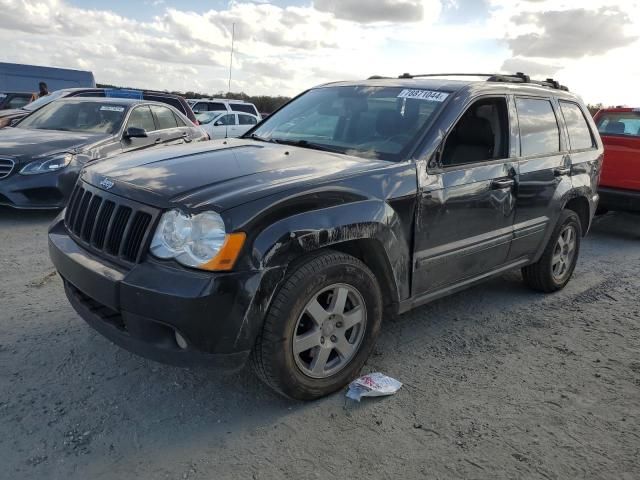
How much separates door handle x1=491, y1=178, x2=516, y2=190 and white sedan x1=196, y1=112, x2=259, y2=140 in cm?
1261

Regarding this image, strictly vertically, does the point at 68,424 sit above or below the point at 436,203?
below

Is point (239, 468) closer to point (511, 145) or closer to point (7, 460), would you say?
point (7, 460)

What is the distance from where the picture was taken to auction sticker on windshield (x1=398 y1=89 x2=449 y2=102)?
3574 millimetres

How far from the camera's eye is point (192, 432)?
2.61 meters

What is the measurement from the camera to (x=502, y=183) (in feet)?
12.4

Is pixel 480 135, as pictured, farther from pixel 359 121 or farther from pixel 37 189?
pixel 37 189

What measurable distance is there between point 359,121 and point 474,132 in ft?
2.72

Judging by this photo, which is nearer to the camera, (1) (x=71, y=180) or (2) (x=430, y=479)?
(2) (x=430, y=479)

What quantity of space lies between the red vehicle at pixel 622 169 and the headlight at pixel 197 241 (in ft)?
21.8

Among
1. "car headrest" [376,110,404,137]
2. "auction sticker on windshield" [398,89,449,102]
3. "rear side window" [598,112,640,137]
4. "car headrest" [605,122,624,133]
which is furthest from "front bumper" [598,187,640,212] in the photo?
"car headrest" [376,110,404,137]

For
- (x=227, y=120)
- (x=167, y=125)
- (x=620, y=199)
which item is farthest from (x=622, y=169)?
(x=227, y=120)

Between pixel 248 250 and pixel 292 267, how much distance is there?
0.90ft

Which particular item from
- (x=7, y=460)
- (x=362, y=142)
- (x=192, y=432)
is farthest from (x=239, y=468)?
(x=362, y=142)

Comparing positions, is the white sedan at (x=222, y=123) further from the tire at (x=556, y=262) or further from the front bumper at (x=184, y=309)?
the front bumper at (x=184, y=309)
